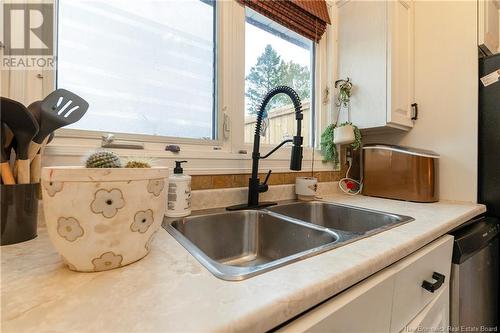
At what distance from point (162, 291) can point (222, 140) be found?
2.75ft

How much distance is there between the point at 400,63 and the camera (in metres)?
1.34

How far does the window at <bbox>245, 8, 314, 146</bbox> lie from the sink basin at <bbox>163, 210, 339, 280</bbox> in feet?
1.63

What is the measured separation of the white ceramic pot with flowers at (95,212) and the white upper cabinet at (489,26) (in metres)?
1.75

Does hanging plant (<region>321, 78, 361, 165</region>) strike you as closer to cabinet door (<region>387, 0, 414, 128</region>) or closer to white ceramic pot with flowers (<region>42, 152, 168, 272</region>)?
cabinet door (<region>387, 0, 414, 128</region>)

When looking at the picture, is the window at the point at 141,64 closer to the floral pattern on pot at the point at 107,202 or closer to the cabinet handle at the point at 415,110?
the floral pattern on pot at the point at 107,202

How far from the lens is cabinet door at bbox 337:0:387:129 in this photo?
134 cm

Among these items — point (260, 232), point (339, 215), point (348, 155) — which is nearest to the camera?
point (260, 232)

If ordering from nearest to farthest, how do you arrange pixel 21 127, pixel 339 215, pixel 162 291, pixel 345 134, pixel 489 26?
pixel 162 291 < pixel 21 127 < pixel 339 215 < pixel 489 26 < pixel 345 134

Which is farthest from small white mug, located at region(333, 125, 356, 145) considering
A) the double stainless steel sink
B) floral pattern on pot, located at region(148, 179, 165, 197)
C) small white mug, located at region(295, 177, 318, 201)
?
floral pattern on pot, located at region(148, 179, 165, 197)

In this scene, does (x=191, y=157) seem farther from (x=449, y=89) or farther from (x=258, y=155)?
(x=449, y=89)

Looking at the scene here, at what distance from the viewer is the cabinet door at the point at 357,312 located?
0.38 metres

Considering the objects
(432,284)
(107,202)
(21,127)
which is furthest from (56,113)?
(432,284)

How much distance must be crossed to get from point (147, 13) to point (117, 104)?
1.40 feet

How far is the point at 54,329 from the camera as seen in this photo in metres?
0.27
